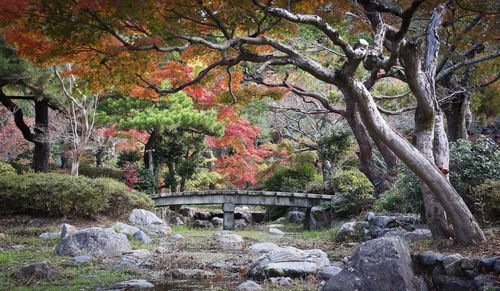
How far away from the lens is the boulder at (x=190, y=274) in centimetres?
656

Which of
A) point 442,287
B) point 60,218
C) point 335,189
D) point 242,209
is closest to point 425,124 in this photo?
point 442,287

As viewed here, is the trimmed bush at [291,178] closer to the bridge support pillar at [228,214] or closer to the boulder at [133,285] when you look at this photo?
the bridge support pillar at [228,214]

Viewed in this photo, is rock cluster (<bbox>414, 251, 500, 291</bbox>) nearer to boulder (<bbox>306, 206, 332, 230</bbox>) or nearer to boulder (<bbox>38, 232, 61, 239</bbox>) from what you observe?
boulder (<bbox>38, 232, 61, 239</bbox>)

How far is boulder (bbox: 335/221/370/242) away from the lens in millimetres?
10000

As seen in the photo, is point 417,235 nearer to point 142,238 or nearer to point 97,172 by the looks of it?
point 142,238

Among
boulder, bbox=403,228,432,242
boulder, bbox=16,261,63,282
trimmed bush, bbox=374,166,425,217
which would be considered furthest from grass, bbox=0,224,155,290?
trimmed bush, bbox=374,166,425,217

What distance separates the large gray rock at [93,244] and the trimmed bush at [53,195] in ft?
12.1

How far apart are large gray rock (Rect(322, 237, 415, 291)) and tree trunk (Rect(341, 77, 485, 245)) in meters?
1.31

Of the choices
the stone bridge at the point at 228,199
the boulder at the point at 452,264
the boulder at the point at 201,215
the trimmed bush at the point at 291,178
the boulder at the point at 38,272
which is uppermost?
the trimmed bush at the point at 291,178

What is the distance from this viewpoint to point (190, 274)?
6637mm

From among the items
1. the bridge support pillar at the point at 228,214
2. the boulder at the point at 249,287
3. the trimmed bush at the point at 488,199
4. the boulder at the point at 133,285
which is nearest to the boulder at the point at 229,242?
the boulder at the point at 133,285

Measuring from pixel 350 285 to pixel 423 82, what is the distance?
10.4 ft

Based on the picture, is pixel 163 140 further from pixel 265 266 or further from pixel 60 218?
pixel 265 266

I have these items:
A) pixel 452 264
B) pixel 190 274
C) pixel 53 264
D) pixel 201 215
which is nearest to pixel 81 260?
pixel 53 264
